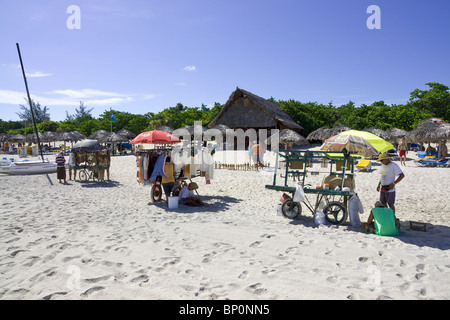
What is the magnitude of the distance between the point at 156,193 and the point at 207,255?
433 centimetres

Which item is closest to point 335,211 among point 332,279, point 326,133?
point 332,279

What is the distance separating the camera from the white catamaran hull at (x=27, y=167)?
13.2 metres

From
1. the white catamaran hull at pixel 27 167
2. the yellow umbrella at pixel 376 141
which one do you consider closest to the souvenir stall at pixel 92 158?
the white catamaran hull at pixel 27 167

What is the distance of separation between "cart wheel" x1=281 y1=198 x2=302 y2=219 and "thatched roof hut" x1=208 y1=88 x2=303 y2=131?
19.8 m

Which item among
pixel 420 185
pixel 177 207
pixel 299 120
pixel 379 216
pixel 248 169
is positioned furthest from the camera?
pixel 299 120

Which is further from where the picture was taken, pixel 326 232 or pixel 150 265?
pixel 326 232

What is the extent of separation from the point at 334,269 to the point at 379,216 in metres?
2.11

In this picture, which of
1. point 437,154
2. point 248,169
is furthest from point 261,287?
point 437,154

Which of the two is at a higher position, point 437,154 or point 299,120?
point 299,120

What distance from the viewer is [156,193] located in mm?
7898

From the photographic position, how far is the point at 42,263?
3615 millimetres
